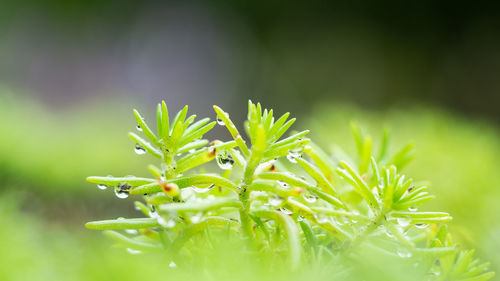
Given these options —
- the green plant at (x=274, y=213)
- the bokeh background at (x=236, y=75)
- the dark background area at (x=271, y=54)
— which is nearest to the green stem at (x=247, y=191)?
the green plant at (x=274, y=213)

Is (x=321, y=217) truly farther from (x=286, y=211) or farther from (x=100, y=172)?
(x=100, y=172)

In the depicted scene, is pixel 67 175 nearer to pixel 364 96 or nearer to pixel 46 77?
pixel 364 96

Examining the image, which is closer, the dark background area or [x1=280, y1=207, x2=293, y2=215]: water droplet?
[x1=280, y1=207, x2=293, y2=215]: water droplet

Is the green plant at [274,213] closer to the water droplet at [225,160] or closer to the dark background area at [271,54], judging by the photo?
the water droplet at [225,160]

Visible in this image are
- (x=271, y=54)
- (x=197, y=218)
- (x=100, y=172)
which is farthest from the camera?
(x=271, y=54)

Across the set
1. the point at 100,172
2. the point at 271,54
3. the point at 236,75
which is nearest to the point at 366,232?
the point at 100,172

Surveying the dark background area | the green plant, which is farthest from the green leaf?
the dark background area

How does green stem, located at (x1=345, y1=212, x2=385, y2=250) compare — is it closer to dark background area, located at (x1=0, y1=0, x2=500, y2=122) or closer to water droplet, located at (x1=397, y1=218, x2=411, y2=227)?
water droplet, located at (x1=397, y1=218, x2=411, y2=227)
